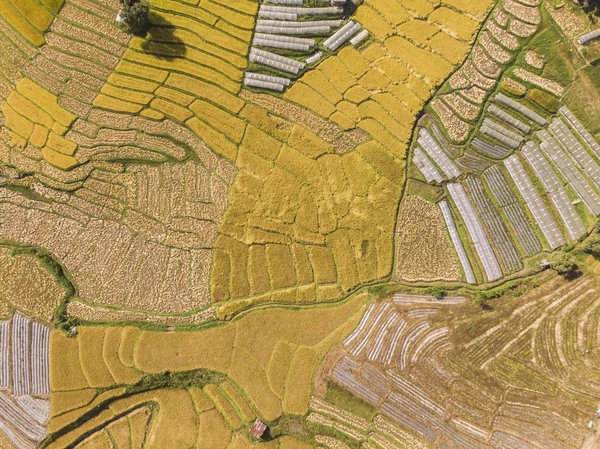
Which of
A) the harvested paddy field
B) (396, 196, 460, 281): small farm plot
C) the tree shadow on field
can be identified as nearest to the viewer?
the harvested paddy field

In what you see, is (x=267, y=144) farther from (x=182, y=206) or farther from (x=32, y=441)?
(x=32, y=441)

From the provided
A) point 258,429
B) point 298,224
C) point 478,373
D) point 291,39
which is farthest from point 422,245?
point 291,39

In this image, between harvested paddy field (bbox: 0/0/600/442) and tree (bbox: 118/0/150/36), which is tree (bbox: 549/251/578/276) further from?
tree (bbox: 118/0/150/36)

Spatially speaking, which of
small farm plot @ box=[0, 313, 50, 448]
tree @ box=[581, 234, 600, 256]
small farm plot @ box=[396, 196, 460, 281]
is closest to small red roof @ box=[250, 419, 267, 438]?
small farm plot @ box=[396, 196, 460, 281]

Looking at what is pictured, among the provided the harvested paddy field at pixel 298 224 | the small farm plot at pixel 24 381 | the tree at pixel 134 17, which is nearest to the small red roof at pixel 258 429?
the harvested paddy field at pixel 298 224

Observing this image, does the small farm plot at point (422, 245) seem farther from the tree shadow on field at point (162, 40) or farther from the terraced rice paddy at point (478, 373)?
the tree shadow on field at point (162, 40)
